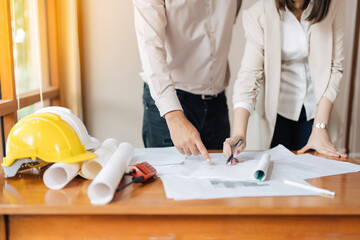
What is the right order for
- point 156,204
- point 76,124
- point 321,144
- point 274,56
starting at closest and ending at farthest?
1. point 156,204
2. point 76,124
3. point 321,144
4. point 274,56

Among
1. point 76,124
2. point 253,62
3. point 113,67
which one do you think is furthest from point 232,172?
point 113,67

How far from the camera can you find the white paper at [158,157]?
1253mm

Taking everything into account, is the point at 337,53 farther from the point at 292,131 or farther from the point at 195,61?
the point at 195,61

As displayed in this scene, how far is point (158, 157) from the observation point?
51.8 inches

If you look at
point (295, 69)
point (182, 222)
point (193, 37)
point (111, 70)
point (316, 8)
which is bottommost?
point (182, 222)

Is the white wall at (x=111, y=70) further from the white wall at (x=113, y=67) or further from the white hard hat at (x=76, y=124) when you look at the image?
the white hard hat at (x=76, y=124)

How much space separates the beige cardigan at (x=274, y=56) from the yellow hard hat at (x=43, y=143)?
731mm

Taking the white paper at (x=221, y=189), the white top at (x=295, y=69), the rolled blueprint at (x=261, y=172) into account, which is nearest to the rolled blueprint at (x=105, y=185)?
the white paper at (x=221, y=189)

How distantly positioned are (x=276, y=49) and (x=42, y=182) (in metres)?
1.05

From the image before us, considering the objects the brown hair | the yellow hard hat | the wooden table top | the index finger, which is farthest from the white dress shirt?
the wooden table top

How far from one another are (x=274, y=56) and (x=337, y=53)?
0.95 ft

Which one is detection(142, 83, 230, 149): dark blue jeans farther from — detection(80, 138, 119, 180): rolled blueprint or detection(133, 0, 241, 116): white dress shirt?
detection(80, 138, 119, 180): rolled blueprint

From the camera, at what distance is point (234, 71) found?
126 inches

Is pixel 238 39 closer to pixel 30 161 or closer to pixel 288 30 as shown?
pixel 288 30
